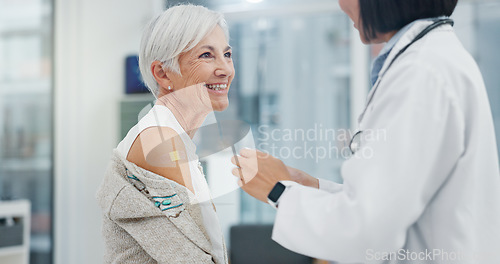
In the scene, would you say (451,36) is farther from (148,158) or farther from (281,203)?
(148,158)

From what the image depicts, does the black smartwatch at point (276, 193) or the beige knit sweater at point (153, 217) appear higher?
the black smartwatch at point (276, 193)

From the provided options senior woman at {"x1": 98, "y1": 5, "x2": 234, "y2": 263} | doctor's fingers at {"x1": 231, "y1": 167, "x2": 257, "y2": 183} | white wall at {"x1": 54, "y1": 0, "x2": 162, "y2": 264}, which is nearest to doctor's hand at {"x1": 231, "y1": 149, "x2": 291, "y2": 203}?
doctor's fingers at {"x1": 231, "y1": 167, "x2": 257, "y2": 183}

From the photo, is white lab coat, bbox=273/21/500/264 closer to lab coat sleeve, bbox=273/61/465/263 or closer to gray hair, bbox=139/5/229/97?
lab coat sleeve, bbox=273/61/465/263

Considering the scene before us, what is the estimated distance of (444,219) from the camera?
645 mm

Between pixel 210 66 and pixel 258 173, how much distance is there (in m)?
0.23

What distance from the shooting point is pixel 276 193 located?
2.20 feet

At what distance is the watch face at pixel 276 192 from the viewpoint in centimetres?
67

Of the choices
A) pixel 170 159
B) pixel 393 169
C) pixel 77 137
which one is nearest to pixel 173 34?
pixel 170 159

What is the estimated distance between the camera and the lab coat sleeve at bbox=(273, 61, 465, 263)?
562 mm

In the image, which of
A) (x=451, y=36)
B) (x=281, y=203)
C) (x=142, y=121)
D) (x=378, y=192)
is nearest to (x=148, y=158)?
(x=142, y=121)

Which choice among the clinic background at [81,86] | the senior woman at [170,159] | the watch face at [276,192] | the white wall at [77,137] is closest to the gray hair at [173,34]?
the senior woman at [170,159]

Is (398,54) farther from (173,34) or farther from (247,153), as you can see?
(173,34)

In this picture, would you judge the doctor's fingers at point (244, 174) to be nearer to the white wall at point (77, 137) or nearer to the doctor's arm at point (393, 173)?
the doctor's arm at point (393, 173)

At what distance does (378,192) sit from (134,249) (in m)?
0.45
